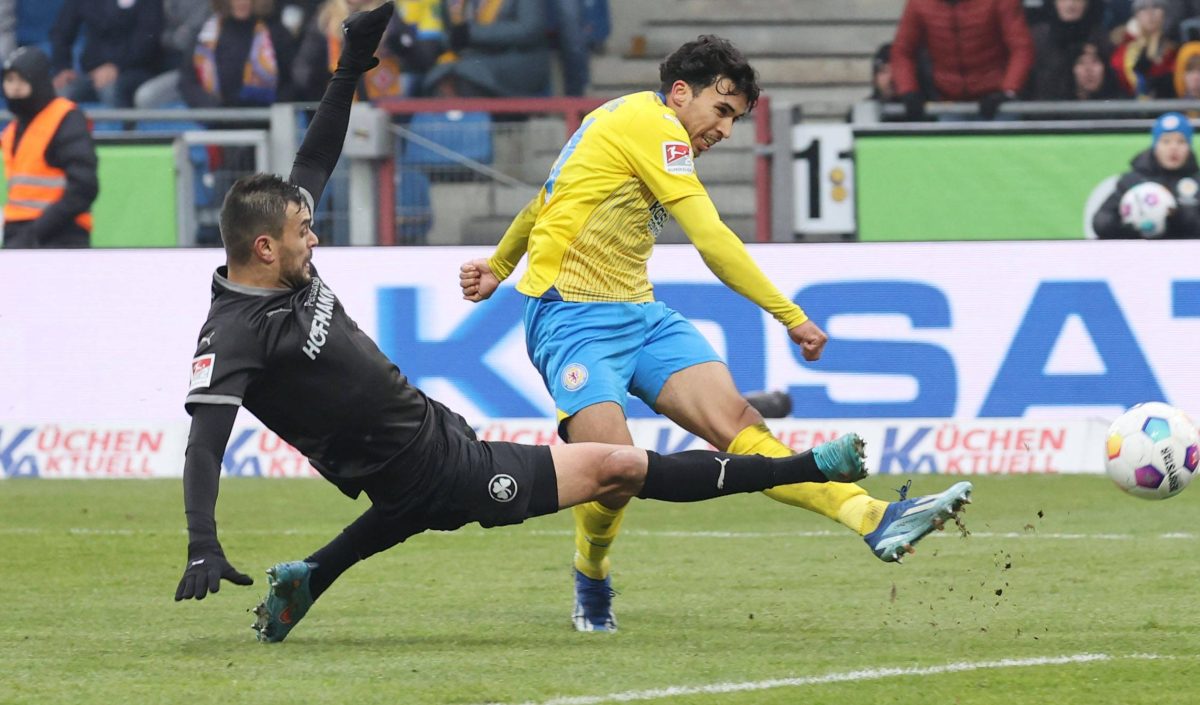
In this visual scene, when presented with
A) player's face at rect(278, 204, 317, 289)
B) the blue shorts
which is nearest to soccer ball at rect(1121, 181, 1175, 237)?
the blue shorts

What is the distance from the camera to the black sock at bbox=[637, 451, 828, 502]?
20.3ft

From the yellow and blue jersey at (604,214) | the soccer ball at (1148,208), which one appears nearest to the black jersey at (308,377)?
the yellow and blue jersey at (604,214)

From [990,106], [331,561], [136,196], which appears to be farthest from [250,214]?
[990,106]

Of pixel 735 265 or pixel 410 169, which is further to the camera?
pixel 410 169

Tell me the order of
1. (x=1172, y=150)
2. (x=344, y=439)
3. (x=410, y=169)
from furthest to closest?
(x=410, y=169) < (x=1172, y=150) < (x=344, y=439)

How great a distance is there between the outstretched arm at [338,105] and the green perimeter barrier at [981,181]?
757cm

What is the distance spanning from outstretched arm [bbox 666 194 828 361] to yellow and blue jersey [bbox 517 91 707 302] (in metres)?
0.17

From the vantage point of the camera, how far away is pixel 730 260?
6578 millimetres

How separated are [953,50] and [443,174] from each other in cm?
384

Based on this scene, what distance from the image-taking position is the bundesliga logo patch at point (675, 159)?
22.1 ft

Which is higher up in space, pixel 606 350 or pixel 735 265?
pixel 735 265

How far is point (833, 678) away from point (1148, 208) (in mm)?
8171

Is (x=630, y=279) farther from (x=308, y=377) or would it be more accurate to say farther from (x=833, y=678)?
(x=833, y=678)

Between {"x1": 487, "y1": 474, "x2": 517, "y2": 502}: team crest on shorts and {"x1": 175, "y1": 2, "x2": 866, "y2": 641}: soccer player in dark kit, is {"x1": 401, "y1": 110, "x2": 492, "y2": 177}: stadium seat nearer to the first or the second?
{"x1": 175, "y1": 2, "x2": 866, "y2": 641}: soccer player in dark kit
